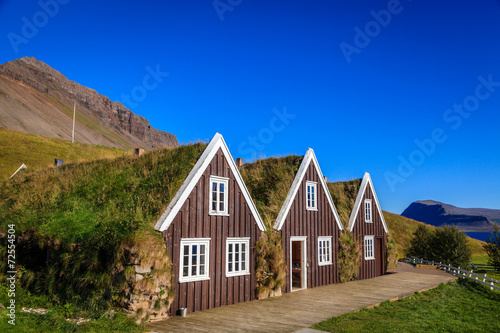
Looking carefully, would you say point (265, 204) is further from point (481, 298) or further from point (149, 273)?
point (481, 298)

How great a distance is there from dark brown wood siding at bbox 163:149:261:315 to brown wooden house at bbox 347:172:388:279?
9132 mm

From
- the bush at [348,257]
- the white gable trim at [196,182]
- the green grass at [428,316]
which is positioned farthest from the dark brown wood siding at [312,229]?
the green grass at [428,316]

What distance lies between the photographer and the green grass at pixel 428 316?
10195 mm

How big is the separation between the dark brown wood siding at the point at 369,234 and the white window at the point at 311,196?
4.28 metres

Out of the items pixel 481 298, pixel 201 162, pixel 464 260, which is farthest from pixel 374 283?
pixel 464 260

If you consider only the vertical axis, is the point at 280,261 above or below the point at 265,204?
below

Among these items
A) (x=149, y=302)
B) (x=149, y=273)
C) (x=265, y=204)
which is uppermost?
(x=265, y=204)

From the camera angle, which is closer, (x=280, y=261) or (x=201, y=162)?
(x=201, y=162)

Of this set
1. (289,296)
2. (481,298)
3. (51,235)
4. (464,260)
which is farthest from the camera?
(464,260)

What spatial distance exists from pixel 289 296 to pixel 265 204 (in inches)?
172

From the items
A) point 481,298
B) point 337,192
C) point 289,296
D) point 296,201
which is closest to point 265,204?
point 296,201

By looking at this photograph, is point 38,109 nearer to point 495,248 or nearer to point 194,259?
point 194,259

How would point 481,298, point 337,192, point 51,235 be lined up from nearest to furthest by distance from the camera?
point 51,235, point 481,298, point 337,192

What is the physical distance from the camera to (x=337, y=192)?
23.4m
